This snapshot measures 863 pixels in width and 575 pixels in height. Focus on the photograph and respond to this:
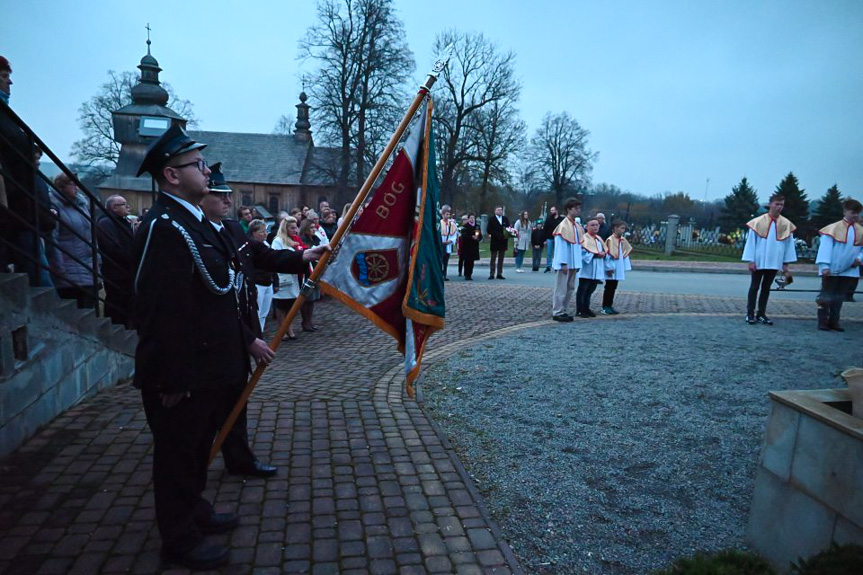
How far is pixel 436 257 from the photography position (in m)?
4.22

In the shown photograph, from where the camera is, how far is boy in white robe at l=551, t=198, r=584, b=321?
10023 millimetres

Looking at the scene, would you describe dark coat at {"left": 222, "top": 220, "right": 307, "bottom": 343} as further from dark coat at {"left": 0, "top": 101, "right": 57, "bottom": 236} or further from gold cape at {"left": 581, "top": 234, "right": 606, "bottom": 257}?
gold cape at {"left": 581, "top": 234, "right": 606, "bottom": 257}

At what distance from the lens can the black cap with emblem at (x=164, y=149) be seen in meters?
2.90

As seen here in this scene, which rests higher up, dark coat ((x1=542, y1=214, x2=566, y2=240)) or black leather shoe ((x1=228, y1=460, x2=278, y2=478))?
dark coat ((x1=542, y1=214, x2=566, y2=240))

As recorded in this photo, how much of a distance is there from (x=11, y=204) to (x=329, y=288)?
3244 millimetres

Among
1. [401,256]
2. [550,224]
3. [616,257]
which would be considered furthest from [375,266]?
[550,224]

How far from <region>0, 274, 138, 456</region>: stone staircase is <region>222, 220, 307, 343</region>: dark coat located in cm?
195

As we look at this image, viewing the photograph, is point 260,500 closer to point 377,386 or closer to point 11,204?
point 377,386

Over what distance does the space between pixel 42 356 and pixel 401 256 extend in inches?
122

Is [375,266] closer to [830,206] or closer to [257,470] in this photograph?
[257,470]

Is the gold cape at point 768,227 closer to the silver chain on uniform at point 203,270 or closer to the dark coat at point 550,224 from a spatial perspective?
the dark coat at point 550,224

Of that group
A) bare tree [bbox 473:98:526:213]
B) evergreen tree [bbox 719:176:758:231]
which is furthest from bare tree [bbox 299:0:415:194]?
evergreen tree [bbox 719:176:758:231]

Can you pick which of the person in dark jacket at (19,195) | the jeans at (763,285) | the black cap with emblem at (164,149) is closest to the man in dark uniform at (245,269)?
the black cap with emblem at (164,149)

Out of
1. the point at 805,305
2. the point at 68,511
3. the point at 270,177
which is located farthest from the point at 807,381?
the point at 270,177
